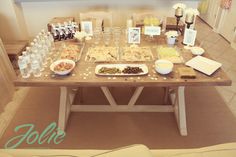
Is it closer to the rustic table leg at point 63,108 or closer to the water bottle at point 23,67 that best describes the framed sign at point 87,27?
the rustic table leg at point 63,108

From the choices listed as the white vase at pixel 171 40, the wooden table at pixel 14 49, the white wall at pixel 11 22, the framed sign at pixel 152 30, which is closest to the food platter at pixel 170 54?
the white vase at pixel 171 40

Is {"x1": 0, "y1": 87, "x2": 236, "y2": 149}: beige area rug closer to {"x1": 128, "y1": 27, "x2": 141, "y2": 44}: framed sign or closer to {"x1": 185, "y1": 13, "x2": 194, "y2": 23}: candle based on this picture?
{"x1": 128, "y1": 27, "x2": 141, "y2": 44}: framed sign

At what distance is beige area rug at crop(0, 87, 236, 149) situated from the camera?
1.85 meters

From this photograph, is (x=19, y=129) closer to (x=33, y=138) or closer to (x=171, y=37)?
(x=33, y=138)

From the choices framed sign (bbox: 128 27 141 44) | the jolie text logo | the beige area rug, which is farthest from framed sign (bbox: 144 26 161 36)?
the jolie text logo

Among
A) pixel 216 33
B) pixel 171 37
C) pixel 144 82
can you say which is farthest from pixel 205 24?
pixel 144 82

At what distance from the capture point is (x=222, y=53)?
3.43 m

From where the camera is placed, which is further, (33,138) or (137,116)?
(137,116)

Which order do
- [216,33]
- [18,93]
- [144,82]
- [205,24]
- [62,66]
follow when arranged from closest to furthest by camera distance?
[144,82]
[62,66]
[18,93]
[216,33]
[205,24]

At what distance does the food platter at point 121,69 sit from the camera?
1.57 metres

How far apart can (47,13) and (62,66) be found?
188cm

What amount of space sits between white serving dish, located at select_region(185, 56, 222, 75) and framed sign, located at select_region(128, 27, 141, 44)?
58 centimetres

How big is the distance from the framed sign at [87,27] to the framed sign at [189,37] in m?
0.96

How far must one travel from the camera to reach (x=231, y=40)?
369cm
